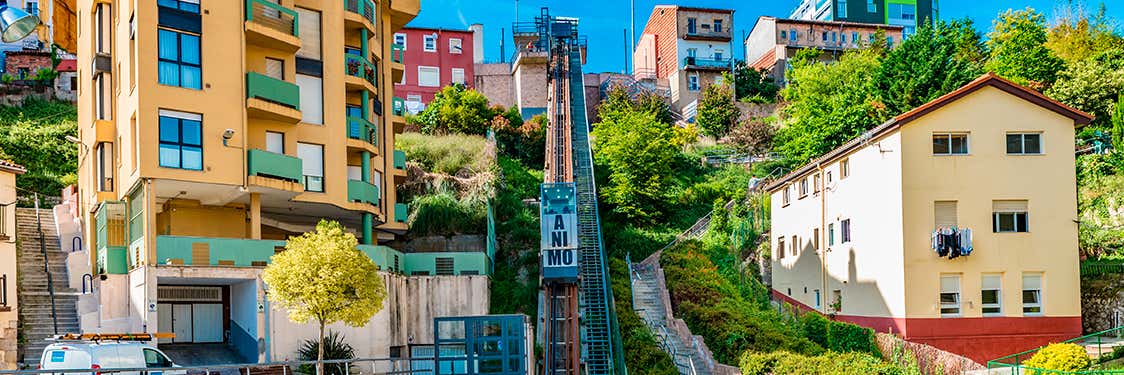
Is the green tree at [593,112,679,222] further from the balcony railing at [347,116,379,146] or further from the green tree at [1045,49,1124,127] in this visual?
the green tree at [1045,49,1124,127]

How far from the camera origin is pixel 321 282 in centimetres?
2894

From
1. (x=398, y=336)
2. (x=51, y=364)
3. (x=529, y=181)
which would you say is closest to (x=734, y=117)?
(x=529, y=181)

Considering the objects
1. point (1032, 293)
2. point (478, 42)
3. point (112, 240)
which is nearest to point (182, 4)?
point (112, 240)

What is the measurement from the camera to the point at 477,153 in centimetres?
5581

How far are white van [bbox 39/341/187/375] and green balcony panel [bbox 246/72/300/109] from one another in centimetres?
1170

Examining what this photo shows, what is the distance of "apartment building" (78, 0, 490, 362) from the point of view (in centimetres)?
3225

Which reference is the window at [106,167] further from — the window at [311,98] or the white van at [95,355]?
the white van at [95,355]

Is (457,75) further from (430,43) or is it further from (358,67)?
(358,67)

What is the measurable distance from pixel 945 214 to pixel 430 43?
50.0 metres

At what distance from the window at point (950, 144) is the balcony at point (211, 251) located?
20.9 m

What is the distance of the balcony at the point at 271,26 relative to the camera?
3456 cm

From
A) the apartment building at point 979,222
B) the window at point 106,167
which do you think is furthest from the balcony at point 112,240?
the apartment building at point 979,222

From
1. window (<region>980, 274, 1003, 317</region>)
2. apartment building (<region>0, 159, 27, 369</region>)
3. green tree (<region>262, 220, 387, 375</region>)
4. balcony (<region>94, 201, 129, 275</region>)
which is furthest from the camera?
window (<region>980, 274, 1003, 317</region>)

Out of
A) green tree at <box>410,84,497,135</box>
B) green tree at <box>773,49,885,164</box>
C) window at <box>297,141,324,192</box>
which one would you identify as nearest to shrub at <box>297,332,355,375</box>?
window at <box>297,141,324,192</box>
